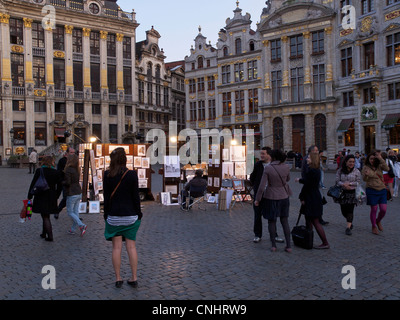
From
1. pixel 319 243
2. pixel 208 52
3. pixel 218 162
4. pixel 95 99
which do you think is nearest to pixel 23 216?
pixel 319 243

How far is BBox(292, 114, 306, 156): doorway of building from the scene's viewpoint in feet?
134

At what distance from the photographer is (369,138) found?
113 ft

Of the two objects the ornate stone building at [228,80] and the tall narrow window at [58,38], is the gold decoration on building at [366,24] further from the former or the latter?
the tall narrow window at [58,38]

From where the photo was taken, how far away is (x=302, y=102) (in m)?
40.2

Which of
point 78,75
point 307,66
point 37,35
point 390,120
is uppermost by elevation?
point 37,35

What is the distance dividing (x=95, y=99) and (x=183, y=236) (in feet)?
135

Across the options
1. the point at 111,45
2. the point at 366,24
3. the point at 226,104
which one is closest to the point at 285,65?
the point at 226,104

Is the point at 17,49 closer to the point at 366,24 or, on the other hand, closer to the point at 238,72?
the point at 238,72

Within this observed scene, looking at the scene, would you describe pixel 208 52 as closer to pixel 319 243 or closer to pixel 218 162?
pixel 218 162

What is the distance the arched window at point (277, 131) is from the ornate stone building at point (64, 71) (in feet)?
60.4

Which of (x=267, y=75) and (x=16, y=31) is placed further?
(x=267, y=75)

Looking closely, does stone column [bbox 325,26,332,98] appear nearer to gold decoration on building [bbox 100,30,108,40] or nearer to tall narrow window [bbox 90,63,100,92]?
gold decoration on building [bbox 100,30,108,40]

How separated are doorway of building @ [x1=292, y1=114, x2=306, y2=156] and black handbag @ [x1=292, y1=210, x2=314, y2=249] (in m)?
34.3

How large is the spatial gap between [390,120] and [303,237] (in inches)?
1093
